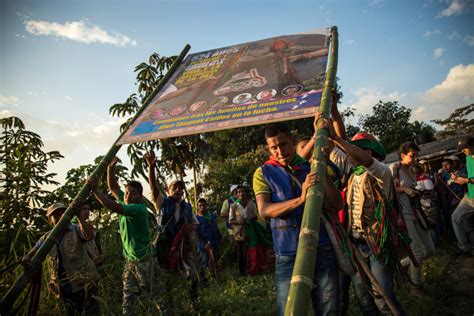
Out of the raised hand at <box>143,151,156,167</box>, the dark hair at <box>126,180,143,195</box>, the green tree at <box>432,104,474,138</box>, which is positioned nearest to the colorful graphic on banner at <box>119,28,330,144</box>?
the raised hand at <box>143,151,156,167</box>

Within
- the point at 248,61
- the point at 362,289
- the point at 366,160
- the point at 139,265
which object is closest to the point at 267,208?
the point at 366,160

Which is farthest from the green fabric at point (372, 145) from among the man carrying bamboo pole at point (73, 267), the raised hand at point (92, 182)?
the man carrying bamboo pole at point (73, 267)

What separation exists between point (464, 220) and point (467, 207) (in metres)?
0.24

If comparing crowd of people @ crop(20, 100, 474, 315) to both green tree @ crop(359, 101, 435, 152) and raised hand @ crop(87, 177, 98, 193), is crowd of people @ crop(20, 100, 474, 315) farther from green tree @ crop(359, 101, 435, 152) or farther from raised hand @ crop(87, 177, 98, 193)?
green tree @ crop(359, 101, 435, 152)

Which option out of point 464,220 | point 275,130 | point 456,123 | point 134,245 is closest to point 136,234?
point 134,245

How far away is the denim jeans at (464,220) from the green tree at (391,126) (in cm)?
3406

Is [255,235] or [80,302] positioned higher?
[255,235]

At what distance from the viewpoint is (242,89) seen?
Result: 2641 millimetres

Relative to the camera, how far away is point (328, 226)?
2221 mm

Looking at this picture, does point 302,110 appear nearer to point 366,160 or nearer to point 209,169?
point 366,160

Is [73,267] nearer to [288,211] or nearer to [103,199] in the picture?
[103,199]

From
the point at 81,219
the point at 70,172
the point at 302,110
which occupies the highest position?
the point at 70,172

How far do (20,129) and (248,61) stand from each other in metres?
4.56

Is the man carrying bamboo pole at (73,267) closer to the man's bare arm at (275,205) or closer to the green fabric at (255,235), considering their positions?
the man's bare arm at (275,205)
